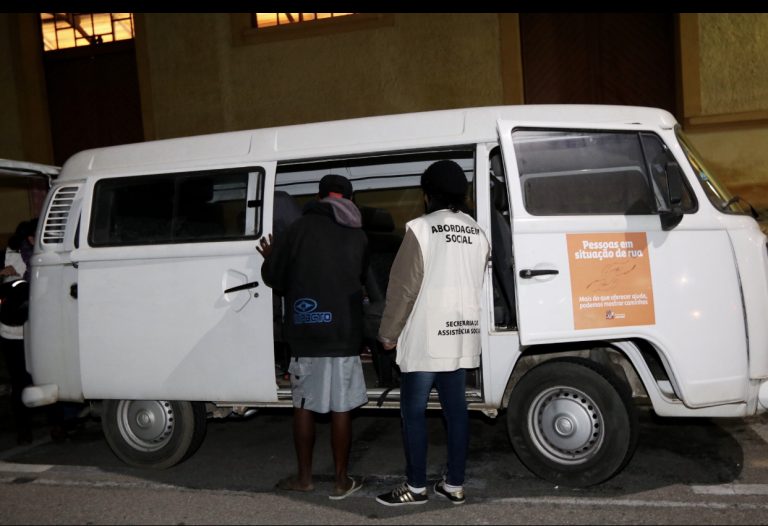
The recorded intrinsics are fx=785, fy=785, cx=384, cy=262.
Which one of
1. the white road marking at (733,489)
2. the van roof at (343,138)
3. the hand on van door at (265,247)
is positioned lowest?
the white road marking at (733,489)

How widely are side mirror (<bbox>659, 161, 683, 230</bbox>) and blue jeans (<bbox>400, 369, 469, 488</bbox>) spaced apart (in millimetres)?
1442

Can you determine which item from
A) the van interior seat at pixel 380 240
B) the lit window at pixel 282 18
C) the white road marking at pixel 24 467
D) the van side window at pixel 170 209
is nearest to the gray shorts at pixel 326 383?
the van side window at pixel 170 209

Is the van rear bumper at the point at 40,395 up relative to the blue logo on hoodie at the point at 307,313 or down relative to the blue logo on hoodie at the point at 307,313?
down

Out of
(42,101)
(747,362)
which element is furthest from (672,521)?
(42,101)

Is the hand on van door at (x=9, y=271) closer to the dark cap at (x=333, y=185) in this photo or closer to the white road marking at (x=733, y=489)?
the dark cap at (x=333, y=185)

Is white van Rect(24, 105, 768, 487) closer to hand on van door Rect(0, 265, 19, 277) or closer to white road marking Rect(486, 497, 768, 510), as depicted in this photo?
white road marking Rect(486, 497, 768, 510)

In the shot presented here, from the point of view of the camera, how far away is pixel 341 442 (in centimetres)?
476

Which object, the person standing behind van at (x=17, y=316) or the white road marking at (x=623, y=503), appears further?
the person standing behind van at (x=17, y=316)

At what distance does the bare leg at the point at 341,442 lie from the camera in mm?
4750

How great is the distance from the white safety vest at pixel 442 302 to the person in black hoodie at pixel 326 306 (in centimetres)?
46

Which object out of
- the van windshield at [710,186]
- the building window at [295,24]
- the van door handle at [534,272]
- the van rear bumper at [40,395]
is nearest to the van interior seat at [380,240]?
the van door handle at [534,272]

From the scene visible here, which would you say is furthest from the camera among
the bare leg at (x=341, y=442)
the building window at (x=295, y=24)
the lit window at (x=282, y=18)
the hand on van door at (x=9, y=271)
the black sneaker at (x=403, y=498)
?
the lit window at (x=282, y=18)

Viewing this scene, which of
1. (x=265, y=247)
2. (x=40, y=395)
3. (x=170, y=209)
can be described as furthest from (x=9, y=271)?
(x=265, y=247)

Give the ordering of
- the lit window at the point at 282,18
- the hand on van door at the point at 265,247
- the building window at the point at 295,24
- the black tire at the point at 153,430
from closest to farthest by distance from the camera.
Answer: the hand on van door at the point at 265,247 < the black tire at the point at 153,430 < the building window at the point at 295,24 < the lit window at the point at 282,18
